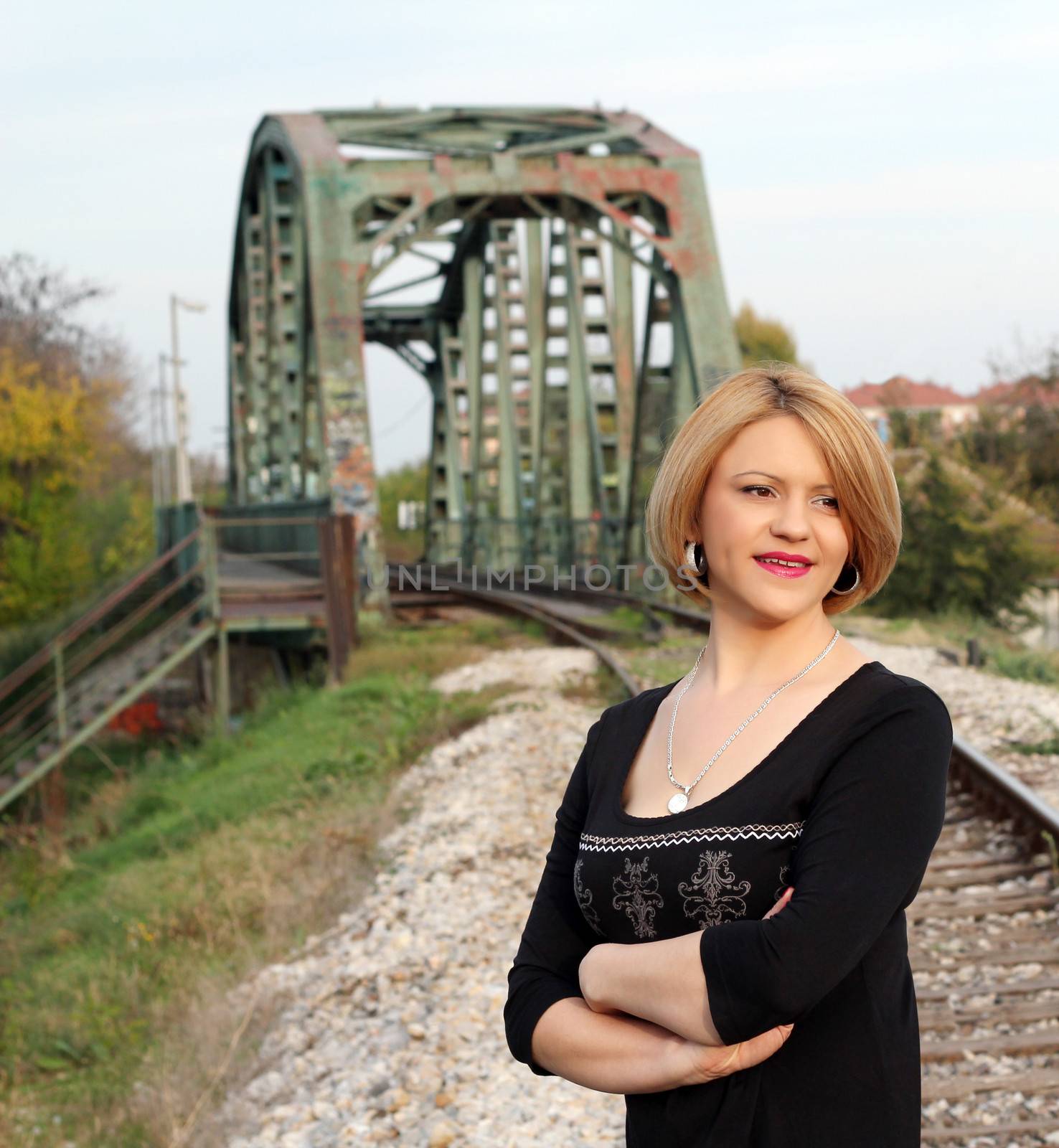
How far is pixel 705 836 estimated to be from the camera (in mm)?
1674

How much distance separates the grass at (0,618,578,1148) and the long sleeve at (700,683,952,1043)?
3.17 m

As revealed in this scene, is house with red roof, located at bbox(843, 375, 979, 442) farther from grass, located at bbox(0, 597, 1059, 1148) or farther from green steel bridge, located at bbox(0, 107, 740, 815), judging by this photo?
grass, located at bbox(0, 597, 1059, 1148)

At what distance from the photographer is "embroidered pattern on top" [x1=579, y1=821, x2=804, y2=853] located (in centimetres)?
165

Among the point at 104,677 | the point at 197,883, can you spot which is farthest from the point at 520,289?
the point at 197,883

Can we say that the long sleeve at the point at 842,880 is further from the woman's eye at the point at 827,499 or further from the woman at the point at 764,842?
the woman's eye at the point at 827,499

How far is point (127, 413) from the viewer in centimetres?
5775

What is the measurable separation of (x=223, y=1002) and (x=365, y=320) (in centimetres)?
2535

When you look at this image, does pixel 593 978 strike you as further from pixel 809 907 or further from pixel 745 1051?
pixel 809 907

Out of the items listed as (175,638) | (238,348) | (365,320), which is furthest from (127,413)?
(175,638)

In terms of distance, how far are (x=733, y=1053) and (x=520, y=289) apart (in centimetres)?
2195

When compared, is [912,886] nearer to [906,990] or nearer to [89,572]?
[906,990]

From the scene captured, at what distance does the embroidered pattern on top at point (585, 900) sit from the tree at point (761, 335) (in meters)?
52.9

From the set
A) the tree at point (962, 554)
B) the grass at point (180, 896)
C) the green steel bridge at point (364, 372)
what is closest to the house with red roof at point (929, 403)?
the tree at point (962, 554)

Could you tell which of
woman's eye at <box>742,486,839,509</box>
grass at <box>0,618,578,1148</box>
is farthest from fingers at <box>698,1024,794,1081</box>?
grass at <box>0,618,578,1148</box>
